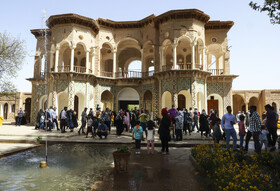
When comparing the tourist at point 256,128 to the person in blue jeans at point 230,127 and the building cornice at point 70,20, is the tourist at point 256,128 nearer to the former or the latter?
the person in blue jeans at point 230,127

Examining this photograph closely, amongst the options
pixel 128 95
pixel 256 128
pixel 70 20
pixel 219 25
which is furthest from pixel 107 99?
pixel 256 128

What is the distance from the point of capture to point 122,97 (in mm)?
21656

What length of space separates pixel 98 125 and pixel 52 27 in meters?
13.5

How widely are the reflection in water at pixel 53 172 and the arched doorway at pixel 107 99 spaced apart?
1464 cm

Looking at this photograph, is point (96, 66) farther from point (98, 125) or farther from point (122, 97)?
point (98, 125)

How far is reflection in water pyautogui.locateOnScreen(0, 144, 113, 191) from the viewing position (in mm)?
3934

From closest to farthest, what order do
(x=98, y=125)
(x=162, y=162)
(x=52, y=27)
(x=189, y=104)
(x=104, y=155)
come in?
(x=162, y=162)
(x=104, y=155)
(x=98, y=125)
(x=189, y=104)
(x=52, y=27)

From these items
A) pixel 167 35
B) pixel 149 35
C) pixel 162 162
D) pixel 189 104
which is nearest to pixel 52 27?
pixel 149 35

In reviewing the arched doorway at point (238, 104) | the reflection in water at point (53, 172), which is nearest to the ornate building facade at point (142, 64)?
the arched doorway at point (238, 104)

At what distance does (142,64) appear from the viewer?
21.0 m

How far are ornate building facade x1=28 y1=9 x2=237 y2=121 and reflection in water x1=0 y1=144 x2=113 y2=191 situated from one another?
12.2m

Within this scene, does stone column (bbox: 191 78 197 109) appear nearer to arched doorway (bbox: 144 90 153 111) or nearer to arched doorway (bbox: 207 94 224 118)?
arched doorway (bbox: 207 94 224 118)

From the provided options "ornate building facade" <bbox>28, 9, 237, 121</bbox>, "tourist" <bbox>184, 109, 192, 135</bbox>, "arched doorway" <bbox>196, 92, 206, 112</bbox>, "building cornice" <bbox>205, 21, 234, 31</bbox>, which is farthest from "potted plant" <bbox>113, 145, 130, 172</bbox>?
"building cornice" <bbox>205, 21, 234, 31</bbox>

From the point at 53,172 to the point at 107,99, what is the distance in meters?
17.0
